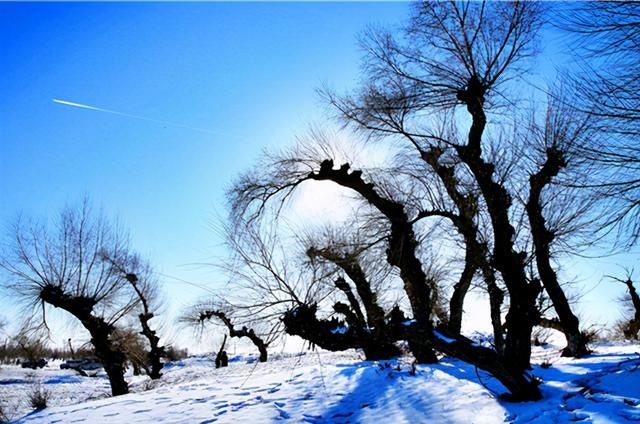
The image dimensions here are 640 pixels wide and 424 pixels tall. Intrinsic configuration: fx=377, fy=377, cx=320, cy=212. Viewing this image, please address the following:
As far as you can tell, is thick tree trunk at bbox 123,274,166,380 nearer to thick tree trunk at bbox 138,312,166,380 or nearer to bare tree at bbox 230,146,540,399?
thick tree trunk at bbox 138,312,166,380

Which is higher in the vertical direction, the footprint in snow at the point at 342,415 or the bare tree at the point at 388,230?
the bare tree at the point at 388,230

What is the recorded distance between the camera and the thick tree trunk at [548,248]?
268 inches

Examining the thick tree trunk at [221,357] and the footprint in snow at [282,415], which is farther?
the thick tree trunk at [221,357]

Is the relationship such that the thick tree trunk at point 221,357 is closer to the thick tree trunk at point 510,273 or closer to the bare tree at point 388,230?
the bare tree at point 388,230

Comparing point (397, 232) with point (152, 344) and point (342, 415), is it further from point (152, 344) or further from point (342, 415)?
point (152, 344)

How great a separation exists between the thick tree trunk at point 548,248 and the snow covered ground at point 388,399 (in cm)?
196

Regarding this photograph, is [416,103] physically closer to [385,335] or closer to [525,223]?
[525,223]

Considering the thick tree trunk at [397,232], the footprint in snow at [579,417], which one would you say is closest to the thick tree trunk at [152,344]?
the thick tree trunk at [397,232]

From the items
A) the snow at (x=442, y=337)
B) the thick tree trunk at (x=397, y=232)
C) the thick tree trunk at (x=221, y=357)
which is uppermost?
the thick tree trunk at (x=397, y=232)

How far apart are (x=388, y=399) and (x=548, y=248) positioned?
5.14m

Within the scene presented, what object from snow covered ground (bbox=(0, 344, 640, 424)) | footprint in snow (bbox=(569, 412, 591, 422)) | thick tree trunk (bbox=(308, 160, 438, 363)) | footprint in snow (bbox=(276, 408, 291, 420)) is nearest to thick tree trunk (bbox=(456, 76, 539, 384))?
snow covered ground (bbox=(0, 344, 640, 424))

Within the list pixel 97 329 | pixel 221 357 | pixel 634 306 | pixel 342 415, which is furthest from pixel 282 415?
pixel 221 357

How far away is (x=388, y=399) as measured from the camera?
6422 millimetres

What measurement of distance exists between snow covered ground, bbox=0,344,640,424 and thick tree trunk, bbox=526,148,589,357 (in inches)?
77.1
